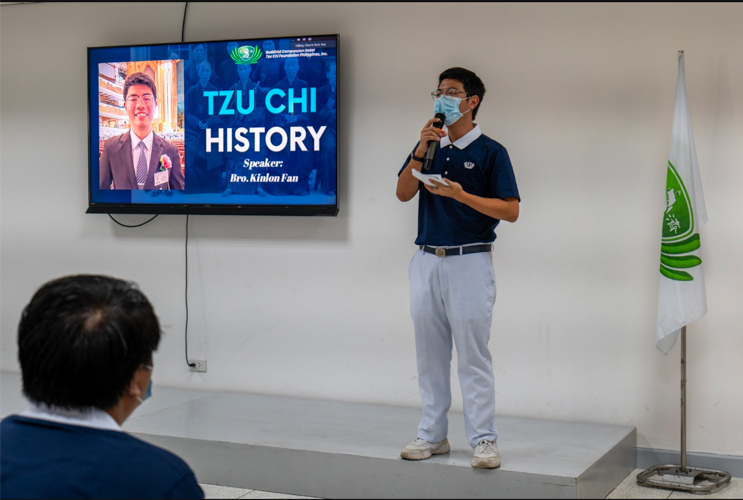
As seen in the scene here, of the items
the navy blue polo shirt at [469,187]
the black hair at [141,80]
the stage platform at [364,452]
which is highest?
the black hair at [141,80]

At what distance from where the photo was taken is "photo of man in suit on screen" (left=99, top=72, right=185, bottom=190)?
4117mm

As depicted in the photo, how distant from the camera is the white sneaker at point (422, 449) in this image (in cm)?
283

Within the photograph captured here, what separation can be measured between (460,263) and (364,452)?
2.89 feet

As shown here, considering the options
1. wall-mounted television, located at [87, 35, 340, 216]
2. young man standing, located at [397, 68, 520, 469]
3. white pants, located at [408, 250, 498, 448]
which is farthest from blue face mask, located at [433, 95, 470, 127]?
wall-mounted television, located at [87, 35, 340, 216]

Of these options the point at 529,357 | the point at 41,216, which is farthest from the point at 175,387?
the point at 529,357

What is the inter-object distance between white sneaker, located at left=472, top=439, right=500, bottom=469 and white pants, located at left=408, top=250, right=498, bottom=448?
1.1 inches

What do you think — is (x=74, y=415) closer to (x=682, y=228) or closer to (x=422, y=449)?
(x=422, y=449)

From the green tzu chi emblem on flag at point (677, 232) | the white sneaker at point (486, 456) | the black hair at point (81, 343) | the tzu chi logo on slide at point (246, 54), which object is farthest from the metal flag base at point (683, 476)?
the black hair at point (81, 343)

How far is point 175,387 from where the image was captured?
4254 mm

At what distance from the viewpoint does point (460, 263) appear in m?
2.73

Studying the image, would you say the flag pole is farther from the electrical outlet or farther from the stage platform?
the electrical outlet

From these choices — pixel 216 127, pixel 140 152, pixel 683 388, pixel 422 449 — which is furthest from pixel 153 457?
pixel 140 152

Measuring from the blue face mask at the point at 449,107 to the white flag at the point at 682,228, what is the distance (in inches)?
40.4

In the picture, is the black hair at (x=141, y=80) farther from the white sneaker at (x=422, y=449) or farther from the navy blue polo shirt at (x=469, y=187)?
the white sneaker at (x=422, y=449)
